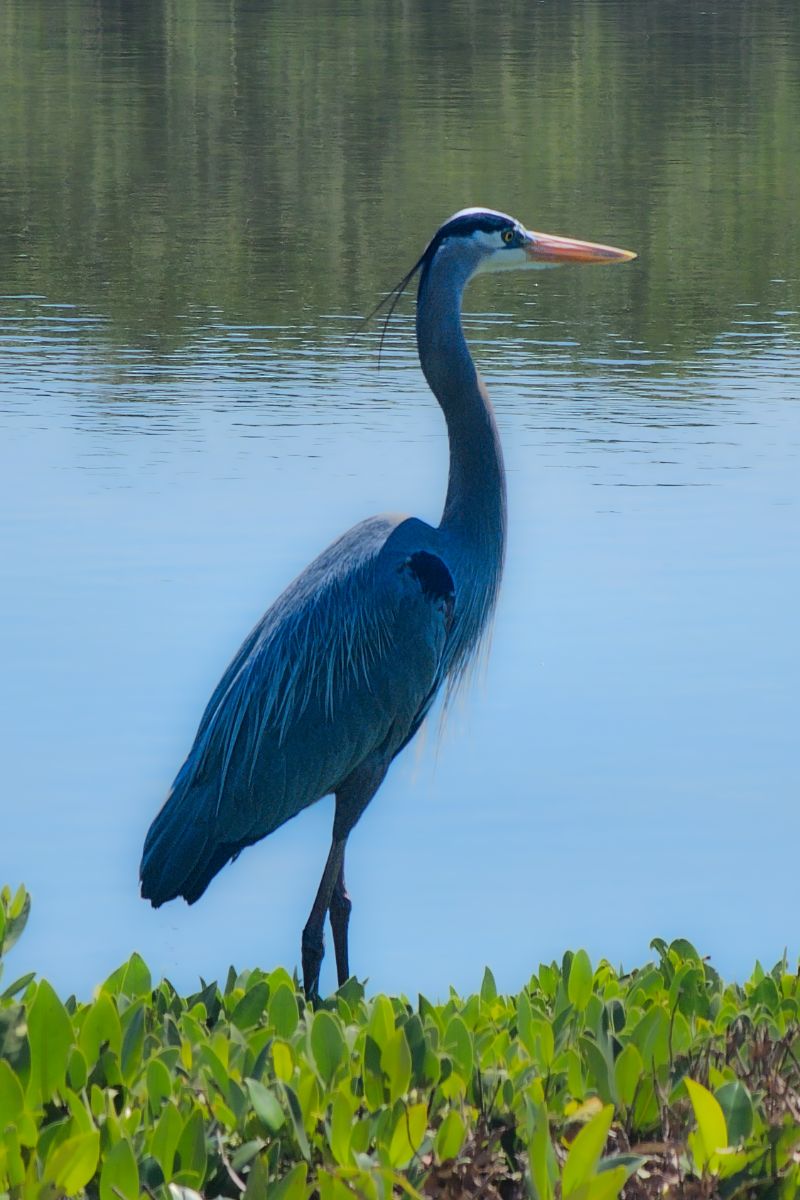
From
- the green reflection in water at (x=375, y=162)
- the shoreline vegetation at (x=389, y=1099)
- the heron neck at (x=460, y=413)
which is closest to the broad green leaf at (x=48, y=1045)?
the shoreline vegetation at (x=389, y=1099)

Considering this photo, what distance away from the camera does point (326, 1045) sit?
3045 millimetres

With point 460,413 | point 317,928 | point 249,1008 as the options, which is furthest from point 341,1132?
point 460,413

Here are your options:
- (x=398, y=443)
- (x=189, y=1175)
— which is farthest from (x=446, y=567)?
(x=398, y=443)

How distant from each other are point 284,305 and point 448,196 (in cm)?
595

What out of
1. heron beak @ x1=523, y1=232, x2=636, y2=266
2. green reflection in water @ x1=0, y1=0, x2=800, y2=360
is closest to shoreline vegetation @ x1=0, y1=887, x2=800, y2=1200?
heron beak @ x1=523, y1=232, x2=636, y2=266

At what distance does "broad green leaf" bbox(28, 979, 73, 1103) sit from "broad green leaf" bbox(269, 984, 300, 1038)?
0.47 metres

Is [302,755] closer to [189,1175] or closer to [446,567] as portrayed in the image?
[446,567]

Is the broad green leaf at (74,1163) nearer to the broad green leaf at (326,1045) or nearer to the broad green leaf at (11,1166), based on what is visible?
the broad green leaf at (11,1166)

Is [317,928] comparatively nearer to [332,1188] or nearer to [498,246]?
[498,246]

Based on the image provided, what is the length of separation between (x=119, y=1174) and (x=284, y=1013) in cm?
80

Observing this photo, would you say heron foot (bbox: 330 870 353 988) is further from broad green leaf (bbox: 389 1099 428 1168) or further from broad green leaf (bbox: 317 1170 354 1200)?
broad green leaf (bbox: 317 1170 354 1200)

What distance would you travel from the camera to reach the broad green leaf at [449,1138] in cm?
281

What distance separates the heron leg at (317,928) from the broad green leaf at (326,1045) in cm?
184

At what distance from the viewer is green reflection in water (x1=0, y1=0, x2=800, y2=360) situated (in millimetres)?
14570
